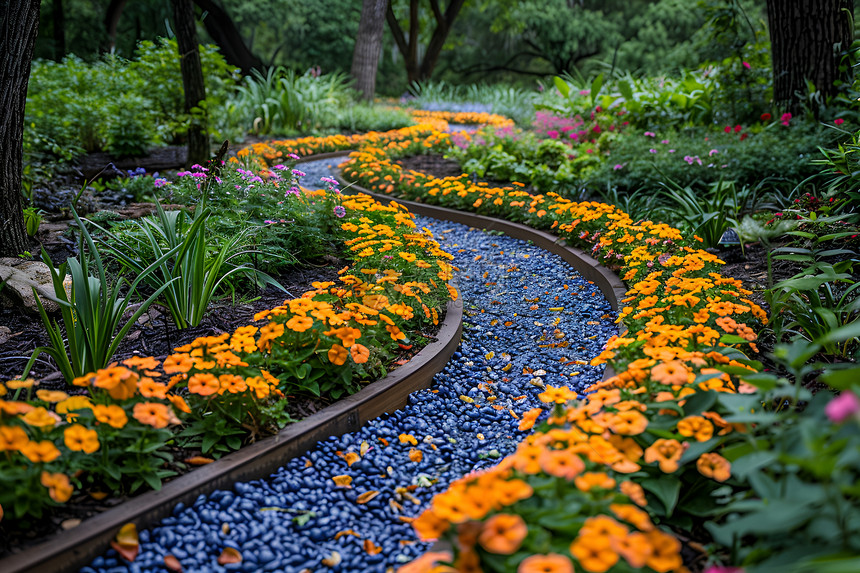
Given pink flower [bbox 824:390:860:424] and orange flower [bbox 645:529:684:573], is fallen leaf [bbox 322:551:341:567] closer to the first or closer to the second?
orange flower [bbox 645:529:684:573]

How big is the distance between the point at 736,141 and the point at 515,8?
18.6m

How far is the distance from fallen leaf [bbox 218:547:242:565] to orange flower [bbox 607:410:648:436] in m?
1.04

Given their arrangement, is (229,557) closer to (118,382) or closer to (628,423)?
(118,382)

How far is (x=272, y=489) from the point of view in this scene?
182 cm

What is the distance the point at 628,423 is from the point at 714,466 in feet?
0.71

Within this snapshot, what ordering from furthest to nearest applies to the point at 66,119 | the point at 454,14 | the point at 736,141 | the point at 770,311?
the point at 454,14
the point at 66,119
the point at 736,141
the point at 770,311

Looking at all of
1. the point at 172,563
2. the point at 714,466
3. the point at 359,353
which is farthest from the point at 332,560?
the point at 714,466

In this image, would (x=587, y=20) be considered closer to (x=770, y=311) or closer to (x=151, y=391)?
(x=770, y=311)

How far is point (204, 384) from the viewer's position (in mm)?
1705

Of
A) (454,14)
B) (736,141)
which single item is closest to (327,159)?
(736,141)

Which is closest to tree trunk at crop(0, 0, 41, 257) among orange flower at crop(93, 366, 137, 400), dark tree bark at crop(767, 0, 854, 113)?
orange flower at crop(93, 366, 137, 400)

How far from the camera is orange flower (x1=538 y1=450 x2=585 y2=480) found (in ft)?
3.88

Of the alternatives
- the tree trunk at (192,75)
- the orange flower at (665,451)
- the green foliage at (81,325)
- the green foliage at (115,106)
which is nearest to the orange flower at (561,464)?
the orange flower at (665,451)

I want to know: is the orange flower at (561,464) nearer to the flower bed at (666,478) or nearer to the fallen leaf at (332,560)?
the flower bed at (666,478)
